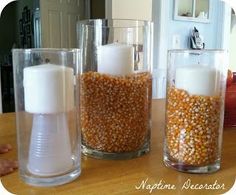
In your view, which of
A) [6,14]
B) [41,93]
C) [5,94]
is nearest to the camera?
[41,93]

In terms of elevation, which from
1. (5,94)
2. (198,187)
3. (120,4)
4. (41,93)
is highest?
(120,4)

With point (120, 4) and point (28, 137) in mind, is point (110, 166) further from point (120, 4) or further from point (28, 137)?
point (120, 4)

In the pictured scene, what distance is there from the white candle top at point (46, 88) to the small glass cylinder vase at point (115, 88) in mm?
93

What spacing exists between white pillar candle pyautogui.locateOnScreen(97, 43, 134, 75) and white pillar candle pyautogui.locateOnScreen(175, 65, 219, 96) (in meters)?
0.09

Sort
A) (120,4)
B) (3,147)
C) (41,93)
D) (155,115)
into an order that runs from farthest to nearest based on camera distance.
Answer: (120,4) → (155,115) → (3,147) → (41,93)

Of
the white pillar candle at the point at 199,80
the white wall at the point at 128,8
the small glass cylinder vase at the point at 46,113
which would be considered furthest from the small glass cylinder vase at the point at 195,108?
the white wall at the point at 128,8

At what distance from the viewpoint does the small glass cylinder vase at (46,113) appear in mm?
372

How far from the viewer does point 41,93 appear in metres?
0.37

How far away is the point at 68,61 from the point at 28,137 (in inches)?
4.8

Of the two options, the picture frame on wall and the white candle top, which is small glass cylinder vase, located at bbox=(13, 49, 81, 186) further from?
the picture frame on wall

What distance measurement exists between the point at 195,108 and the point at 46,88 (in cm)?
21

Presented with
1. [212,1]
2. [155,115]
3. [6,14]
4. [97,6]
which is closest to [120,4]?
[97,6]

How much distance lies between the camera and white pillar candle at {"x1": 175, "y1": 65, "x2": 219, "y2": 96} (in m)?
0.41

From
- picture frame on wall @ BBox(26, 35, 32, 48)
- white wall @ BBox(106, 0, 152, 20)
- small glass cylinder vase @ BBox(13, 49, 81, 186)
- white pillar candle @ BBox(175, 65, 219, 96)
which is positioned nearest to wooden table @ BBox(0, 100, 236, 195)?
small glass cylinder vase @ BBox(13, 49, 81, 186)
